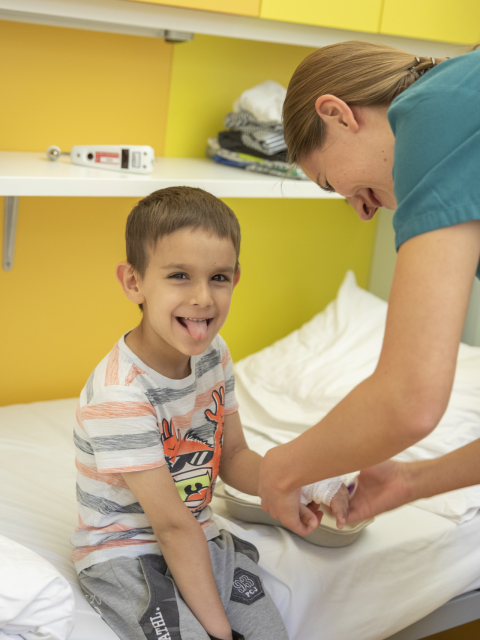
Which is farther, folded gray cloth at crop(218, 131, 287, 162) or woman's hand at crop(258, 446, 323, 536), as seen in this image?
folded gray cloth at crop(218, 131, 287, 162)

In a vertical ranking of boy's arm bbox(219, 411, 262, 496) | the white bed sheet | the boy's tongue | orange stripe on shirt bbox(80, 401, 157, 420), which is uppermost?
the boy's tongue

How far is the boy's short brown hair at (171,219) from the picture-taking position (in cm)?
102

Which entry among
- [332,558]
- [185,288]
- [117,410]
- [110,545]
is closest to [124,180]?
[185,288]

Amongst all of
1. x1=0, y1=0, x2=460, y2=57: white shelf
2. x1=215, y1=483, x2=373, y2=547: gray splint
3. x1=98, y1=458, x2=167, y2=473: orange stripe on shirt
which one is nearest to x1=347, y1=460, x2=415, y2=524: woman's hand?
x1=215, y1=483, x2=373, y2=547: gray splint

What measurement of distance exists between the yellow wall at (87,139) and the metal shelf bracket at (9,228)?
30 mm

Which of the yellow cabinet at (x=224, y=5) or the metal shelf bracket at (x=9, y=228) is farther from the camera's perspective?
the metal shelf bracket at (x=9, y=228)

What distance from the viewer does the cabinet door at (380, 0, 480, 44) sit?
1.64 m

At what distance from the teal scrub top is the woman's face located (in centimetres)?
17

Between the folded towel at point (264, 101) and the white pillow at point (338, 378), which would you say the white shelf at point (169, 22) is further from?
the white pillow at point (338, 378)

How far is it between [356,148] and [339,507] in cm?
55

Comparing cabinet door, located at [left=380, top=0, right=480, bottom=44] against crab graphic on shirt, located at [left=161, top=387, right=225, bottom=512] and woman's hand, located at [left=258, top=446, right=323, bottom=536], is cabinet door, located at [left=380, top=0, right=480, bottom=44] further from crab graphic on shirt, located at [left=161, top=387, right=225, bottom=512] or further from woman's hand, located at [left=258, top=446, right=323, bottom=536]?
woman's hand, located at [left=258, top=446, right=323, bottom=536]

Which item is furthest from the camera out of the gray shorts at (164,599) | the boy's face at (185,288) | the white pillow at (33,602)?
the boy's face at (185,288)

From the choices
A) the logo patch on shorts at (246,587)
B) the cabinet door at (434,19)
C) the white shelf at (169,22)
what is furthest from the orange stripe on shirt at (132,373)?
the cabinet door at (434,19)

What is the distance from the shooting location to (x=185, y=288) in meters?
1.01
